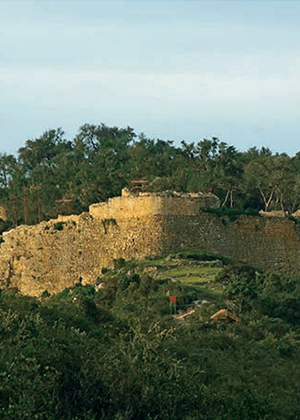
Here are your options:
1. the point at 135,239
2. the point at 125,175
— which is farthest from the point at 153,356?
the point at 125,175

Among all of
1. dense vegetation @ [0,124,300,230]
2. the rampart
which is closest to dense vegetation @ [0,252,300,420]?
the rampart

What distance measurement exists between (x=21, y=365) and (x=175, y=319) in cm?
1985

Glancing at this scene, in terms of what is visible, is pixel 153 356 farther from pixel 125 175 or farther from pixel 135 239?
pixel 125 175

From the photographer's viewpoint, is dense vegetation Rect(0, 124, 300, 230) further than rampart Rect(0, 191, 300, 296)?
Yes

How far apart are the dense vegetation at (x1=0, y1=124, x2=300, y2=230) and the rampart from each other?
6836mm

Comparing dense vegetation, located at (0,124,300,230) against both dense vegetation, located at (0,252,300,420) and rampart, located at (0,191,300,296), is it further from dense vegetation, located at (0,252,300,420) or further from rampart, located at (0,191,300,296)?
dense vegetation, located at (0,252,300,420)

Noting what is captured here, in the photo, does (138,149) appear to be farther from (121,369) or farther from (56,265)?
(121,369)

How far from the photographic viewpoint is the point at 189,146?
83.4 meters

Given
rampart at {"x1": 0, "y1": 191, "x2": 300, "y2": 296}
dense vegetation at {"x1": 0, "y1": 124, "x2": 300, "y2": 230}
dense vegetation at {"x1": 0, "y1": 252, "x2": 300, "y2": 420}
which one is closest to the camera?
dense vegetation at {"x1": 0, "y1": 252, "x2": 300, "y2": 420}

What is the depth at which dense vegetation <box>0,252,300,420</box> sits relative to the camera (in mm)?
32875

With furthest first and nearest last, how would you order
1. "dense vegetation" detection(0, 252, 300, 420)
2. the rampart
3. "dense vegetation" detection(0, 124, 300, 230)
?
"dense vegetation" detection(0, 124, 300, 230) → the rampart → "dense vegetation" detection(0, 252, 300, 420)

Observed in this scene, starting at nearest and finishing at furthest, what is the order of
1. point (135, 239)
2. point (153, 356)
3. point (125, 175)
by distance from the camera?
1. point (153, 356)
2. point (135, 239)
3. point (125, 175)

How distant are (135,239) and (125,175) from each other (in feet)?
50.8

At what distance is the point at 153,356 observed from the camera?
3616cm
